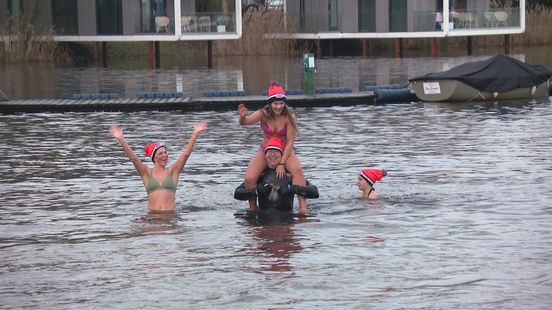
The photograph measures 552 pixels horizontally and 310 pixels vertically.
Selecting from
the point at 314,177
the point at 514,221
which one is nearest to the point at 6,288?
the point at 514,221

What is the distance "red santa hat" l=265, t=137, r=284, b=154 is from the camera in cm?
1617

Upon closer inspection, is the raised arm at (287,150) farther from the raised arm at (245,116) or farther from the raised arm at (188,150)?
the raised arm at (188,150)

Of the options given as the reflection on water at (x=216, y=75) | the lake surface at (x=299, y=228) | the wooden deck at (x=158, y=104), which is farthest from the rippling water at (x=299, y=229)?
the reflection on water at (x=216, y=75)

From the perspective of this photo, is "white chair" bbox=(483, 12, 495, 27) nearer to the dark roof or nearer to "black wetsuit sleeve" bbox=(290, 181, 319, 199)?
the dark roof

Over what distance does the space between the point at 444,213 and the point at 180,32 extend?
36.4m

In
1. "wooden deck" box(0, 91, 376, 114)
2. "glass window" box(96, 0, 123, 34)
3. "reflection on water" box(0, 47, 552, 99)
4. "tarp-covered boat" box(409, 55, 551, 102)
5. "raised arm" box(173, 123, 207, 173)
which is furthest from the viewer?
"glass window" box(96, 0, 123, 34)

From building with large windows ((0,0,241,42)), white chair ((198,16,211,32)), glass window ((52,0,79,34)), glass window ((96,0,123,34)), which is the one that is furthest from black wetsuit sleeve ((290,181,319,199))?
glass window ((52,0,79,34))

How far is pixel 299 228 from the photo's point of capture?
15.8 meters

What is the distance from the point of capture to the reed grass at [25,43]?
54219 mm

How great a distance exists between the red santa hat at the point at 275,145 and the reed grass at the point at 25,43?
129 feet

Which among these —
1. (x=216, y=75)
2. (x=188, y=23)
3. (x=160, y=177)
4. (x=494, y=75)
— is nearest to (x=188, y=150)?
(x=160, y=177)

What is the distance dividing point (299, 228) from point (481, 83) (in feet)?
57.0

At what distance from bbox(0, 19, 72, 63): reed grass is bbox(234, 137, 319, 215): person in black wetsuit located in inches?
1537

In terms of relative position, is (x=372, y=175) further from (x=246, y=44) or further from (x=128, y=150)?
(x=246, y=44)
